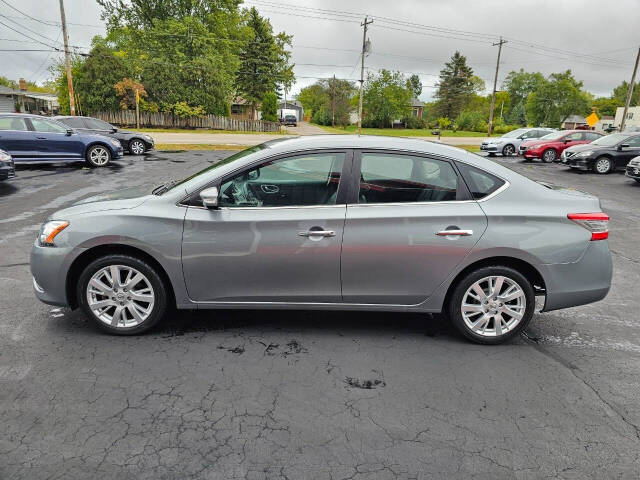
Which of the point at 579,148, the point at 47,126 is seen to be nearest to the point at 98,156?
the point at 47,126

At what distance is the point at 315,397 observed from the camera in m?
3.06

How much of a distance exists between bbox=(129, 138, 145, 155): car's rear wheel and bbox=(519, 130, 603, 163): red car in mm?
17221

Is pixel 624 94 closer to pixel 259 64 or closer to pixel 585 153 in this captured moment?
pixel 259 64

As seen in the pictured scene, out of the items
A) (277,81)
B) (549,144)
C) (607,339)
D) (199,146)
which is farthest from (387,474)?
(277,81)

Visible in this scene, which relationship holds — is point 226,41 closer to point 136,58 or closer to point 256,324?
point 136,58

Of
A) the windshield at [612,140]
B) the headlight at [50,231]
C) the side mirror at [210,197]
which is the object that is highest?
the windshield at [612,140]

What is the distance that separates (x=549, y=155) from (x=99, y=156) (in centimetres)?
1884

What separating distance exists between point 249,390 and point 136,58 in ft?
157

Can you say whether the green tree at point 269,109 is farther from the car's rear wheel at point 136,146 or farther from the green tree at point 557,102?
the green tree at point 557,102

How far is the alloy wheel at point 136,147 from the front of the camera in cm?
1933

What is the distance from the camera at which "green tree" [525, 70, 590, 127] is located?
99.1m

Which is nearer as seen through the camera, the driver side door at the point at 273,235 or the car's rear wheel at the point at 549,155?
the driver side door at the point at 273,235

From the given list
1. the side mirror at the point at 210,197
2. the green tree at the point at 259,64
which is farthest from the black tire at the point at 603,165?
the green tree at the point at 259,64

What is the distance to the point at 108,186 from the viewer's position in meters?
11.7
